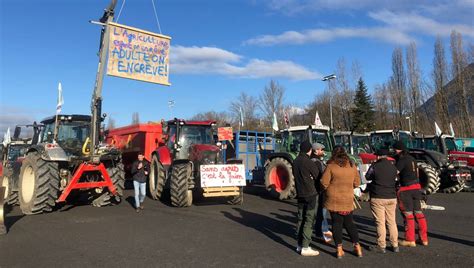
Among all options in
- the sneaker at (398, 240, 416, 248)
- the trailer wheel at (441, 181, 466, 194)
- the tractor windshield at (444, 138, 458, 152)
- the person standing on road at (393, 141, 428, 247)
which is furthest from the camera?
the tractor windshield at (444, 138, 458, 152)

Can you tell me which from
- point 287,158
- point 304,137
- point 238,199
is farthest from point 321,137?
point 238,199

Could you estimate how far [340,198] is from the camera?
6.14 metres

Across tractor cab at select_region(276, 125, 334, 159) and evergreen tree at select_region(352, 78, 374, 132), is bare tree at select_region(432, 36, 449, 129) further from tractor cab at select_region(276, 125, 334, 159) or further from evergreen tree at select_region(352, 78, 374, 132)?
tractor cab at select_region(276, 125, 334, 159)

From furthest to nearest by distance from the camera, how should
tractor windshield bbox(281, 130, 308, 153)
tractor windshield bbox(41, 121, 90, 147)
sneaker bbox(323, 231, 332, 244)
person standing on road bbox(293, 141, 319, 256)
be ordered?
1. tractor windshield bbox(281, 130, 308, 153)
2. tractor windshield bbox(41, 121, 90, 147)
3. sneaker bbox(323, 231, 332, 244)
4. person standing on road bbox(293, 141, 319, 256)

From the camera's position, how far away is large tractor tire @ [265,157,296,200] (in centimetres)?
1263

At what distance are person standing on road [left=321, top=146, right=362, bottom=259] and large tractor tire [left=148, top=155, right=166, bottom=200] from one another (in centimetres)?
716

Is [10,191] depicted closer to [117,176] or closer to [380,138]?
[117,176]

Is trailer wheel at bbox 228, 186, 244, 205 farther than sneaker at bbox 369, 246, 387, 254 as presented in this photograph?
Yes

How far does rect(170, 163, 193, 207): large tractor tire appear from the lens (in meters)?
10.7

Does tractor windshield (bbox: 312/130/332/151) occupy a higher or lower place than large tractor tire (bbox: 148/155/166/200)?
higher

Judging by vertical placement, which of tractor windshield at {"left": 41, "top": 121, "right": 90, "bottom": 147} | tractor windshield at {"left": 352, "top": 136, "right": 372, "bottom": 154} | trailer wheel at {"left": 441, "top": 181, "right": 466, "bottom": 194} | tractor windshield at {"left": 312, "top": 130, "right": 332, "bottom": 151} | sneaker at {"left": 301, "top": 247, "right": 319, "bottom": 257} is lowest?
trailer wheel at {"left": 441, "top": 181, "right": 466, "bottom": 194}

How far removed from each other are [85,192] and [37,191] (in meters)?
2.85

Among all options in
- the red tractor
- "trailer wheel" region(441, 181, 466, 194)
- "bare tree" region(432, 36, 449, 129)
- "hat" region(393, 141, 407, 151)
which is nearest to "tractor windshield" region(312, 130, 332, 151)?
the red tractor

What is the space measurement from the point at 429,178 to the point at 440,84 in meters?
28.7
